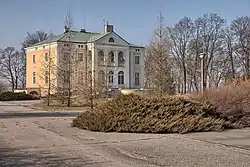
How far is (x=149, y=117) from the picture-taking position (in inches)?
632

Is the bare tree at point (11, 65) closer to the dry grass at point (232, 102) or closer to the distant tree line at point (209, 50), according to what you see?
the distant tree line at point (209, 50)

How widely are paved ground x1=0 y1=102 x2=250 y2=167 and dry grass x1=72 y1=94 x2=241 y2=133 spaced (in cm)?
68

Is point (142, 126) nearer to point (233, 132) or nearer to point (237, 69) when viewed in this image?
point (233, 132)

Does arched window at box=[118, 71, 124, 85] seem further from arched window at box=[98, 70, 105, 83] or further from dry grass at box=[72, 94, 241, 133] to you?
dry grass at box=[72, 94, 241, 133]

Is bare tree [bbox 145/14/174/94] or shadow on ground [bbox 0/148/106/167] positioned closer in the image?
shadow on ground [bbox 0/148/106/167]

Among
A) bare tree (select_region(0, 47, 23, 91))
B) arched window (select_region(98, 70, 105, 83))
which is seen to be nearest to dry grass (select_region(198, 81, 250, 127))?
arched window (select_region(98, 70, 105, 83))

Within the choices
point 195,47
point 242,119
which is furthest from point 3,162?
point 195,47

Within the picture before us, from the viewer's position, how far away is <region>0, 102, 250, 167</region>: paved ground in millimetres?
9766

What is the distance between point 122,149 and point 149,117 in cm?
449

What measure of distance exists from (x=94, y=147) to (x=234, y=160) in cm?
389

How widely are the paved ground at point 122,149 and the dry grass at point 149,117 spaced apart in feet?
2.23

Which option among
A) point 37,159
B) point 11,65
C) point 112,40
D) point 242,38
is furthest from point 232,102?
point 11,65

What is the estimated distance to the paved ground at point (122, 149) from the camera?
9.77 meters

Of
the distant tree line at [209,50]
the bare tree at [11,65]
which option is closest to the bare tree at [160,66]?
the distant tree line at [209,50]
